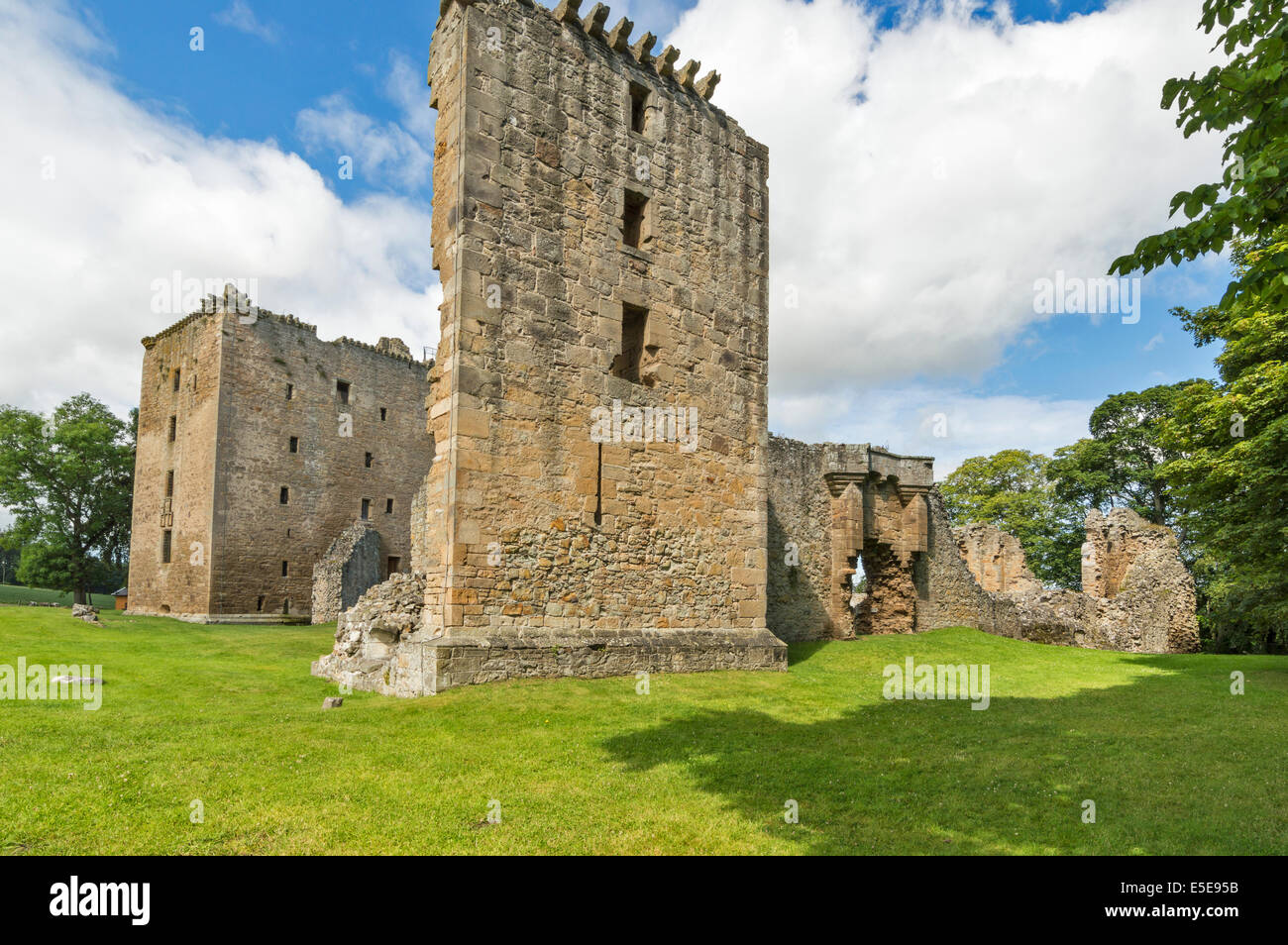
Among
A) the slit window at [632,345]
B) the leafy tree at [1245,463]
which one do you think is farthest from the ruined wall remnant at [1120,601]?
the slit window at [632,345]

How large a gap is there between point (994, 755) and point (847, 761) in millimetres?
1477

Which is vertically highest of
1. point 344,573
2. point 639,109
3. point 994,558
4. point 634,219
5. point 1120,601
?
point 639,109

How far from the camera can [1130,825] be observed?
4.96m

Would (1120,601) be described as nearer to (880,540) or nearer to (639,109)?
(880,540)

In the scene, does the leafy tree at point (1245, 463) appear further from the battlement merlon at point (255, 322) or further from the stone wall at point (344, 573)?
the battlement merlon at point (255, 322)

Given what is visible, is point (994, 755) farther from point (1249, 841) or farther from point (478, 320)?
point (478, 320)

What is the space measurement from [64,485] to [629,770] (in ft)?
144

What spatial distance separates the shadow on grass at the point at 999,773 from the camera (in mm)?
4824

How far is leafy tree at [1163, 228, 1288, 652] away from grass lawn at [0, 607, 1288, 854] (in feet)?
9.39

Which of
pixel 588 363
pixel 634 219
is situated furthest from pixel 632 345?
pixel 634 219

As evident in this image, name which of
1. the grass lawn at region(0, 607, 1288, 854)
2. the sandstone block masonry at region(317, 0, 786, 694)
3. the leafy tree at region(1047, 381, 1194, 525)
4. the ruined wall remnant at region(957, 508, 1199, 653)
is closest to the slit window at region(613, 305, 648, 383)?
the sandstone block masonry at region(317, 0, 786, 694)

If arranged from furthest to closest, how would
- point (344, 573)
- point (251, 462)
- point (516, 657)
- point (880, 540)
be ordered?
1. point (251, 462)
2. point (344, 573)
3. point (880, 540)
4. point (516, 657)

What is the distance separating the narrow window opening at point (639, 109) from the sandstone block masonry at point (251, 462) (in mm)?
20836

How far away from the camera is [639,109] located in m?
13.8
